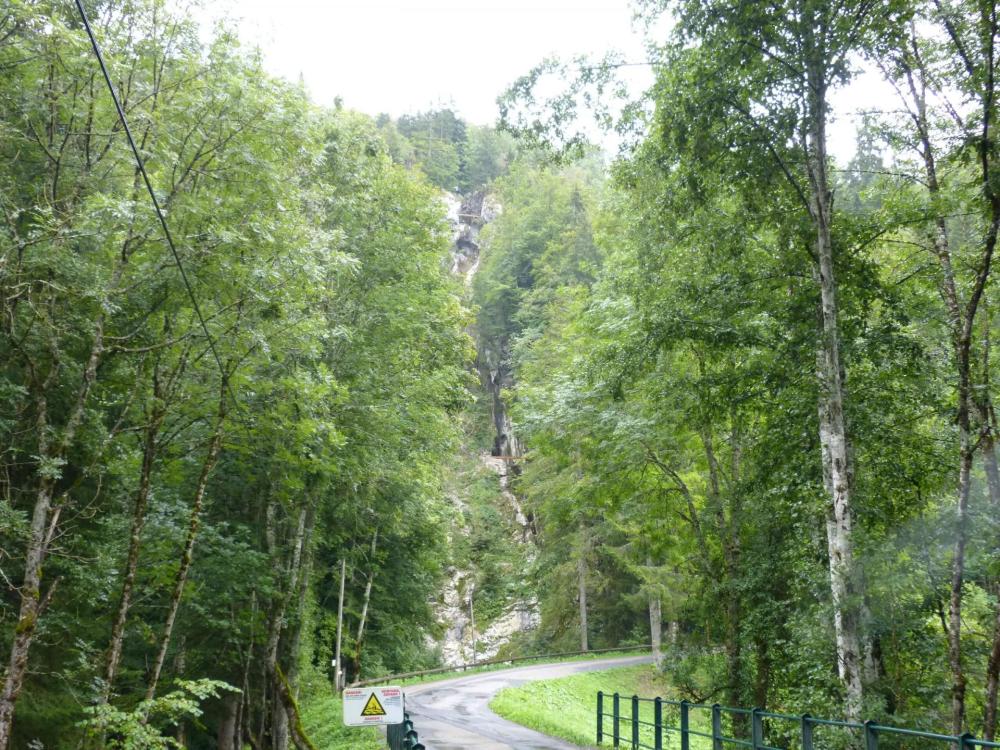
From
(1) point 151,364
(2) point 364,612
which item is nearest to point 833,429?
(1) point 151,364

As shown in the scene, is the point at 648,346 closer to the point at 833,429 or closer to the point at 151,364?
the point at 833,429

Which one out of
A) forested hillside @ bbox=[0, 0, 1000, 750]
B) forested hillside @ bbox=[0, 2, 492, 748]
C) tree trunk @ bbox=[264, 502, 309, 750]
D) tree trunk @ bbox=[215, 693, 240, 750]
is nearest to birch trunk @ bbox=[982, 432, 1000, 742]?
forested hillside @ bbox=[0, 0, 1000, 750]

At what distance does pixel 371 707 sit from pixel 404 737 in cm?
101

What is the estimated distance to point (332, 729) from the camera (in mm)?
17109

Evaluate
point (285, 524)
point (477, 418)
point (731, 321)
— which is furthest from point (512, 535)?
point (731, 321)

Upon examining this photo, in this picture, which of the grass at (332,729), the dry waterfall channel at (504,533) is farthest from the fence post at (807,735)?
the dry waterfall channel at (504,533)

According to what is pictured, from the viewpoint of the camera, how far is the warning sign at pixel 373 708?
834 centimetres

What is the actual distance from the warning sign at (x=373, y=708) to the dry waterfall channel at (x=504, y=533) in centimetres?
2244

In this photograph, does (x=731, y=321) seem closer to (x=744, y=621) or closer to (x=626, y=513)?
(x=744, y=621)

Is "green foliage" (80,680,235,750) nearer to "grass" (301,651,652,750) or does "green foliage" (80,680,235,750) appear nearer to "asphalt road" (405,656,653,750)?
"grass" (301,651,652,750)

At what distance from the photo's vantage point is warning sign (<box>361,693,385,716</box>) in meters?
8.34

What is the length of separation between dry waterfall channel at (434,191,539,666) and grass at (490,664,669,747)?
7.43 metres

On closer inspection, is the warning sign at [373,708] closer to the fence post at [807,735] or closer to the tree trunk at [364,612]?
the fence post at [807,735]

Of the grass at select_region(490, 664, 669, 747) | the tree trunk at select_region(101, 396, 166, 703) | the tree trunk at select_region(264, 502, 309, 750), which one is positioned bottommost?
the grass at select_region(490, 664, 669, 747)
